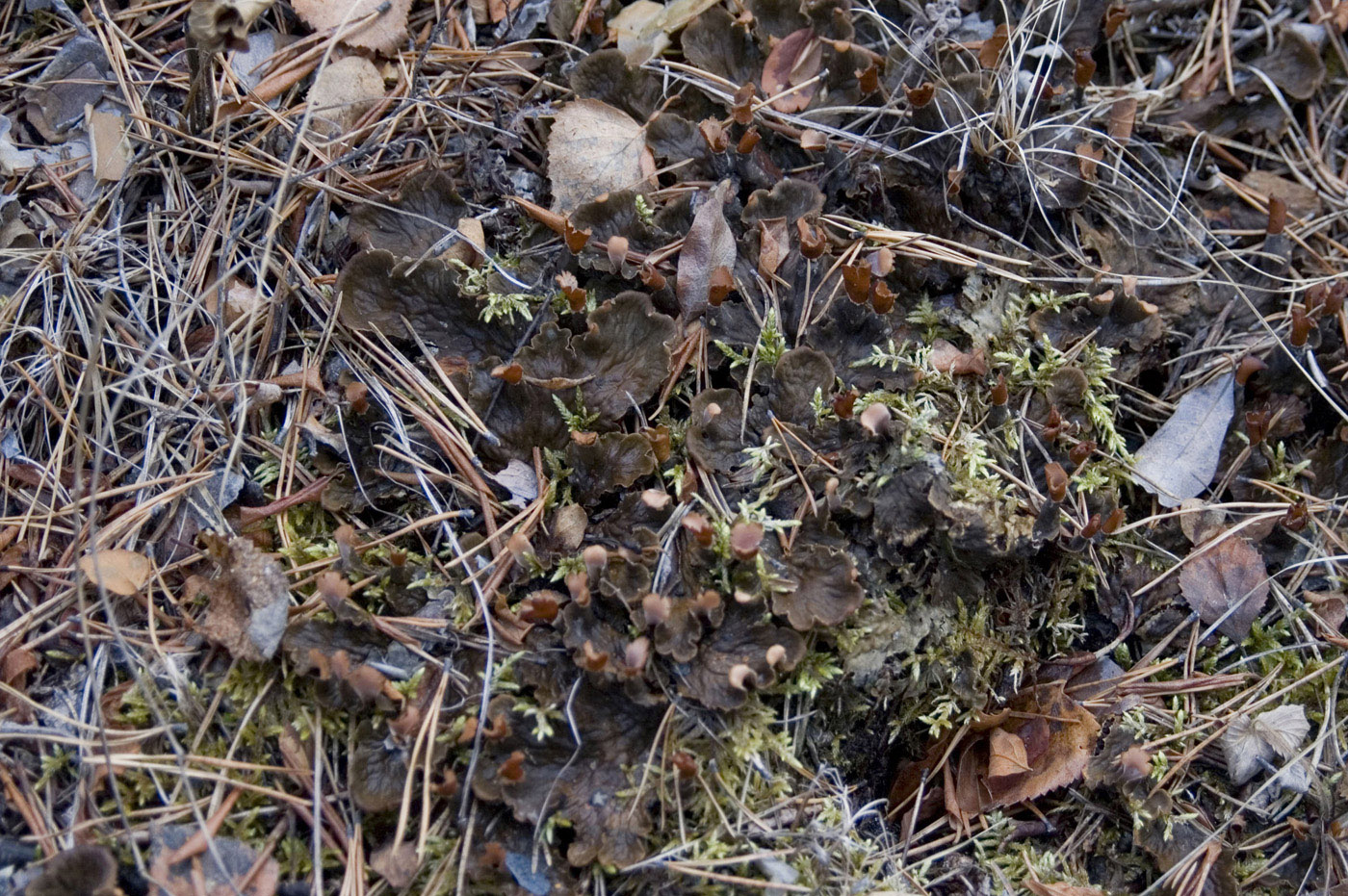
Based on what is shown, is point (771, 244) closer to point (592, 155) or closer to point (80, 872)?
point (592, 155)

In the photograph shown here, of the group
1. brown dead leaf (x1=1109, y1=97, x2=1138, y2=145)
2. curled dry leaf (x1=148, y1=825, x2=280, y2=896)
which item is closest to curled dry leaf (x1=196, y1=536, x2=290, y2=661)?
curled dry leaf (x1=148, y1=825, x2=280, y2=896)

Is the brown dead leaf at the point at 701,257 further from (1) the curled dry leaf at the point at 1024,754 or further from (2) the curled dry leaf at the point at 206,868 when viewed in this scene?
(2) the curled dry leaf at the point at 206,868

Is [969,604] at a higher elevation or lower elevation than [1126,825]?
higher

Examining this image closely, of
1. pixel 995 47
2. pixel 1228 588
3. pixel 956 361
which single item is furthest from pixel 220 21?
pixel 1228 588

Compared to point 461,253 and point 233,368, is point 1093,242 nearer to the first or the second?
point 461,253

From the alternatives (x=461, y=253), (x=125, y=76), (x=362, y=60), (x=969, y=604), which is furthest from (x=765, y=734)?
(x=125, y=76)

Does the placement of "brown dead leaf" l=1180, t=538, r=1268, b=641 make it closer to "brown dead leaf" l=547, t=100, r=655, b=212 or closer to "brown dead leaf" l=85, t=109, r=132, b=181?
"brown dead leaf" l=547, t=100, r=655, b=212
